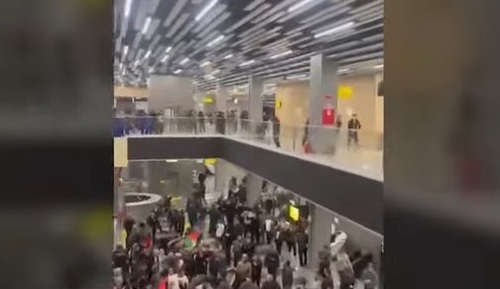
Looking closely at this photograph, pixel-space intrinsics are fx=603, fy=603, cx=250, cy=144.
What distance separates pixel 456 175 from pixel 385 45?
1.55ft

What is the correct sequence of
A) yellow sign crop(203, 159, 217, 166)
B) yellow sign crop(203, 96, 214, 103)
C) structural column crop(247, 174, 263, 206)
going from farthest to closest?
yellow sign crop(203, 96, 214, 103) < yellow sign crop(203, 159, 217, 166) < structural column crop(247, 174, 263, 206)

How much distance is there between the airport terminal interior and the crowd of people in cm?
4

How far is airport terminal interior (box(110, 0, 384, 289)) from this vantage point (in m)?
11.6

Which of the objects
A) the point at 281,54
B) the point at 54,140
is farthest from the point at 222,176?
the point at 54,140

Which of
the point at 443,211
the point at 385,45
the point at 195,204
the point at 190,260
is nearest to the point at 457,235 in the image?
the point at 443,211

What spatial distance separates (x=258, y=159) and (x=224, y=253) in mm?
4431

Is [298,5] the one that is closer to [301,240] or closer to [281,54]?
[301,240]

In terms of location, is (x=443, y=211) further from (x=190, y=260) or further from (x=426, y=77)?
(x=190, y=260)

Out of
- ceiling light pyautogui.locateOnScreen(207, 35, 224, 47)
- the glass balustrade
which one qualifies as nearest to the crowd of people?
the glass balustrade

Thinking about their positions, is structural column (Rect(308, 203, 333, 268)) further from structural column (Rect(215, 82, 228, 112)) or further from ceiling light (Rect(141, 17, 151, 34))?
structural column (Rect(215, 82, 228, 112))

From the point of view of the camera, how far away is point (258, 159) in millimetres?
17859

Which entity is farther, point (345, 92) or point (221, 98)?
point (221, 98)

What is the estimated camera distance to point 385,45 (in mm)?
1538

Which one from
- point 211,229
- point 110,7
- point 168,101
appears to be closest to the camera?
point 110,7
